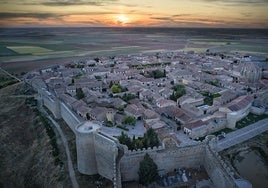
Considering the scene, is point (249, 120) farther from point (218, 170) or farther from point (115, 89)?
point (115, 89)

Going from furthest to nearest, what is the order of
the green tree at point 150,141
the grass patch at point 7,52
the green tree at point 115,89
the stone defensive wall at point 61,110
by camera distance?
1. the grass patch at point 7,52
2. the green tree at point 115,89
3. the stone defensive wall at point 61,110
4. the green tree at point 150,141

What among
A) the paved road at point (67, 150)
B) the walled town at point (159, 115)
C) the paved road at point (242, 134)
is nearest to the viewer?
the walled town at point (159, 115)

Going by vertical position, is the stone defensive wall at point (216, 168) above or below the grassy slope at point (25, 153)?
above

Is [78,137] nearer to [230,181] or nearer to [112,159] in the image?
[112,159]

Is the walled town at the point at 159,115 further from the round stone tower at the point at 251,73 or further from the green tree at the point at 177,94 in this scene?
the round stone tower at the point at 251,73

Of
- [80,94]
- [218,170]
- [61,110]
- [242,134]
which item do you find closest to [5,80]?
[80,94]

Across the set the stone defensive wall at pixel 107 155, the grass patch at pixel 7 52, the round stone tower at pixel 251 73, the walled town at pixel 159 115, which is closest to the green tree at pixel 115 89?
the walled town at pixel 159 115
